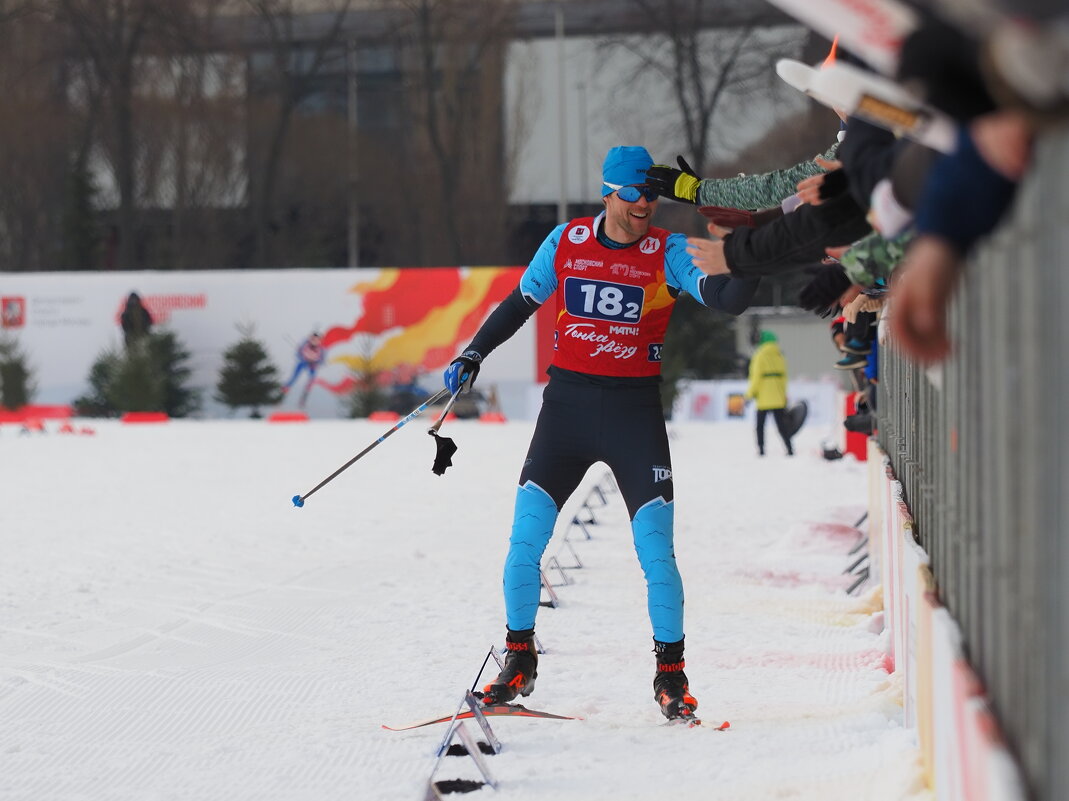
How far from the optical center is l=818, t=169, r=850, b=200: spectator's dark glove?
344 centimetres

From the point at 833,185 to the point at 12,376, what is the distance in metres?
22.6

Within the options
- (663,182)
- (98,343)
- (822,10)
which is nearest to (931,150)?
(822,10)

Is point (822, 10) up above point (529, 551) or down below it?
above

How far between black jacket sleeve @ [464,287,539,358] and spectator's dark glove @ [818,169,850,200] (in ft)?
7.33

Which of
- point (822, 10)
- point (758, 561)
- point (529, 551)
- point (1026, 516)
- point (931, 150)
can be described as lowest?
point (758, 561)

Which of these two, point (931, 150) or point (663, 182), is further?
point (663, 182)

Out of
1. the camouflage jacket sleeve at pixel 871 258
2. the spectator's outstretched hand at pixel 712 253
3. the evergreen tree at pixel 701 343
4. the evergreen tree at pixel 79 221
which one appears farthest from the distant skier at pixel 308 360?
the camouflage jacket sleeve at pixel 871 258

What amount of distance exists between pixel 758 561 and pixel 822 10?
21.8 feet

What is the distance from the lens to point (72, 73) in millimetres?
35812

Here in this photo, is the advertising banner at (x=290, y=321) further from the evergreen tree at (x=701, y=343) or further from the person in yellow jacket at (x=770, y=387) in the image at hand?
the person in yellow jacket at (x=770, y=387)

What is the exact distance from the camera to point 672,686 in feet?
16.6

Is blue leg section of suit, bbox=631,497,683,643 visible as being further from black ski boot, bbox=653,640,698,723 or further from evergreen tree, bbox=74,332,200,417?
evergreen tree, bbox=74,332,200,417

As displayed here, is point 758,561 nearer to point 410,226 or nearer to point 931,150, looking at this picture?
point 931,150

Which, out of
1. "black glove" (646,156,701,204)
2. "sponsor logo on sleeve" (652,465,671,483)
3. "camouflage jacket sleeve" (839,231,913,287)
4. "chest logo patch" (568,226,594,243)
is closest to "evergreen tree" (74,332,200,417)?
"chest logo patch" (568,226,594,243)
